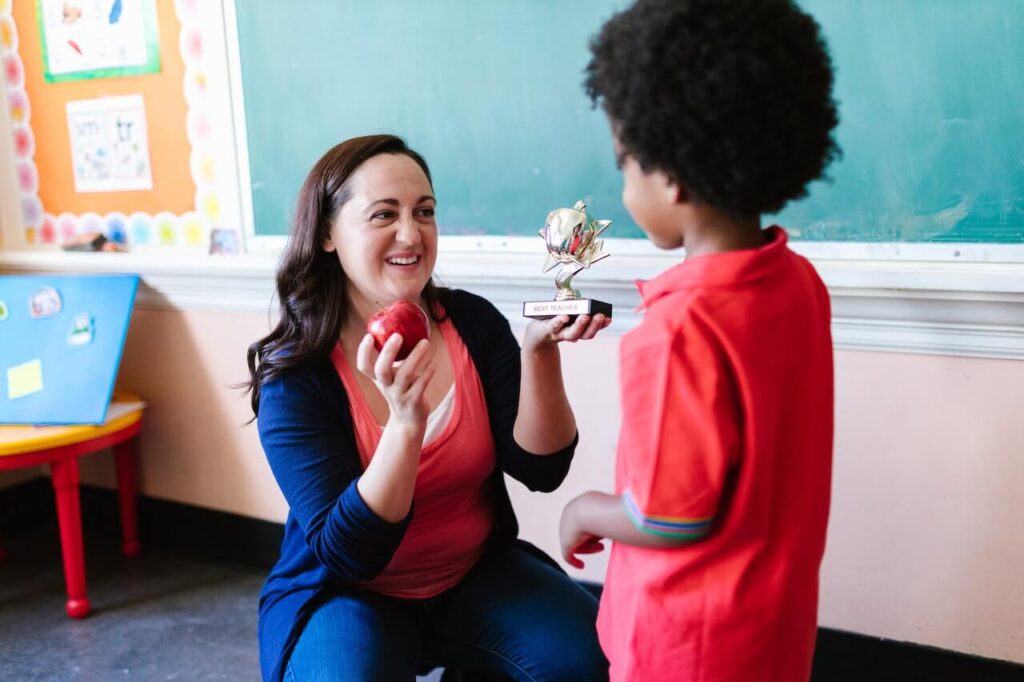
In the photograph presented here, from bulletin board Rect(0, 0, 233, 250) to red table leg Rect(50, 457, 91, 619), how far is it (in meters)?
0.62

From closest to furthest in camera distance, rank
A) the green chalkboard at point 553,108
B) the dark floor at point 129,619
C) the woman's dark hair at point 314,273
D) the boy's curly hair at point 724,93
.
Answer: the boy's curly hair at point 724,93, the woman's dark hair at point 314,273, the green chalkboard at point 553,108, the dark floor at point 129,619

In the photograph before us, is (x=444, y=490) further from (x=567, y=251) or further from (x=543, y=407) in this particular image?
(x=567, y=251)

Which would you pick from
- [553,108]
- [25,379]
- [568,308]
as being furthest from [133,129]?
[568,308]

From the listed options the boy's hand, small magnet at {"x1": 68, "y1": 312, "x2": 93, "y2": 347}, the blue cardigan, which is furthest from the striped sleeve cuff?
small magnet at {"x1": 68, "y1": 312, "x2": 93, "y2": 347}

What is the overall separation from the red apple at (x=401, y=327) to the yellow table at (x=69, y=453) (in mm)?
1249

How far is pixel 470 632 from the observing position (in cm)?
132

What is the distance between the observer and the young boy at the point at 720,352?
758 millimetres

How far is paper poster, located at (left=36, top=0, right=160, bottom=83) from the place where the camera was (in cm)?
216

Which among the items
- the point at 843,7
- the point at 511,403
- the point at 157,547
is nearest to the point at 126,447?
the point at 157,547

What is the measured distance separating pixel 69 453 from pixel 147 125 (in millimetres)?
839

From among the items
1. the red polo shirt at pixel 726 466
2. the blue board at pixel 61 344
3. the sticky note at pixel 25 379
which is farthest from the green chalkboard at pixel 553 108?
the sticky note at pixel 25 379

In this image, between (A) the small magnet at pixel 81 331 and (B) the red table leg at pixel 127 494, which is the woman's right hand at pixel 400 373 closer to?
(A) the small magnet at pixel 81 331

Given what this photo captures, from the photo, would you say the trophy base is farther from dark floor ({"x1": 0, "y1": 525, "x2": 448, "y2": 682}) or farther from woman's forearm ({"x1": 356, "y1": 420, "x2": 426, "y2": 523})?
dark floor ({"x1": 0, "y1": 525, "x2": 448, "y2": 682})

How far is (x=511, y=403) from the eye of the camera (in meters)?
1.39
